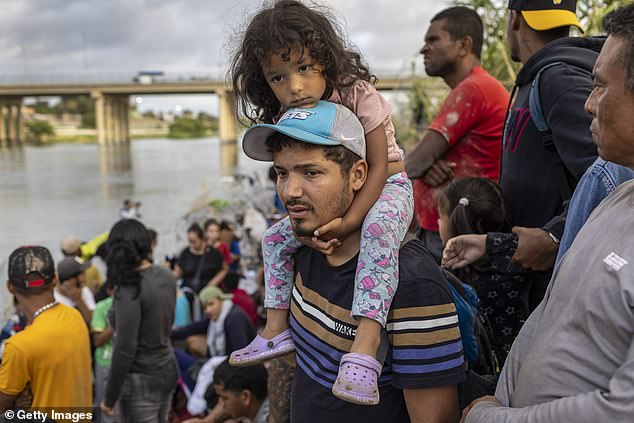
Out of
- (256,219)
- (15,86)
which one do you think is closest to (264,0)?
(256,219)

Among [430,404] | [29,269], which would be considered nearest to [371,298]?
[430,404]

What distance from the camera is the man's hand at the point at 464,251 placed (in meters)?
2.03

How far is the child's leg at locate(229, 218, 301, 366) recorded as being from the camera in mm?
1826

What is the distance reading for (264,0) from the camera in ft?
5.59

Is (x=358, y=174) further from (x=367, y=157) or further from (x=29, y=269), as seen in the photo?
(x=29, y=269)

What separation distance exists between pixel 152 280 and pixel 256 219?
6512 mm

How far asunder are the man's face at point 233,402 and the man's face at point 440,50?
7.65ft

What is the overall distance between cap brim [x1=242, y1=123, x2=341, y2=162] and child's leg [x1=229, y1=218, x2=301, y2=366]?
25 centimetres

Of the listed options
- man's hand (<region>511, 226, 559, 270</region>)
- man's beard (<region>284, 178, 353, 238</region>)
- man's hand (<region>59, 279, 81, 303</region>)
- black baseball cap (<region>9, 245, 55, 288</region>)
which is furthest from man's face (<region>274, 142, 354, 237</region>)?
man's hand (<region>59, 279, 81, 303</region>)

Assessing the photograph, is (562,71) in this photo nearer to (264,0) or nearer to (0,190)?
(264,0)

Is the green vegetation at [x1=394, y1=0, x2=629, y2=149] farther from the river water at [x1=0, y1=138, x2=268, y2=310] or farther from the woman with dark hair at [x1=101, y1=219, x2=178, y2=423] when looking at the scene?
the river water at [x1=0, y1=138, x2=268, y2=310]

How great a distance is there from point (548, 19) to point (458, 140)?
0.73 metres

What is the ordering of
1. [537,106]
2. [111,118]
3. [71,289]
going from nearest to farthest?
[537,106], [71,289], [111,118]

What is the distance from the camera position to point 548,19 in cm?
230
